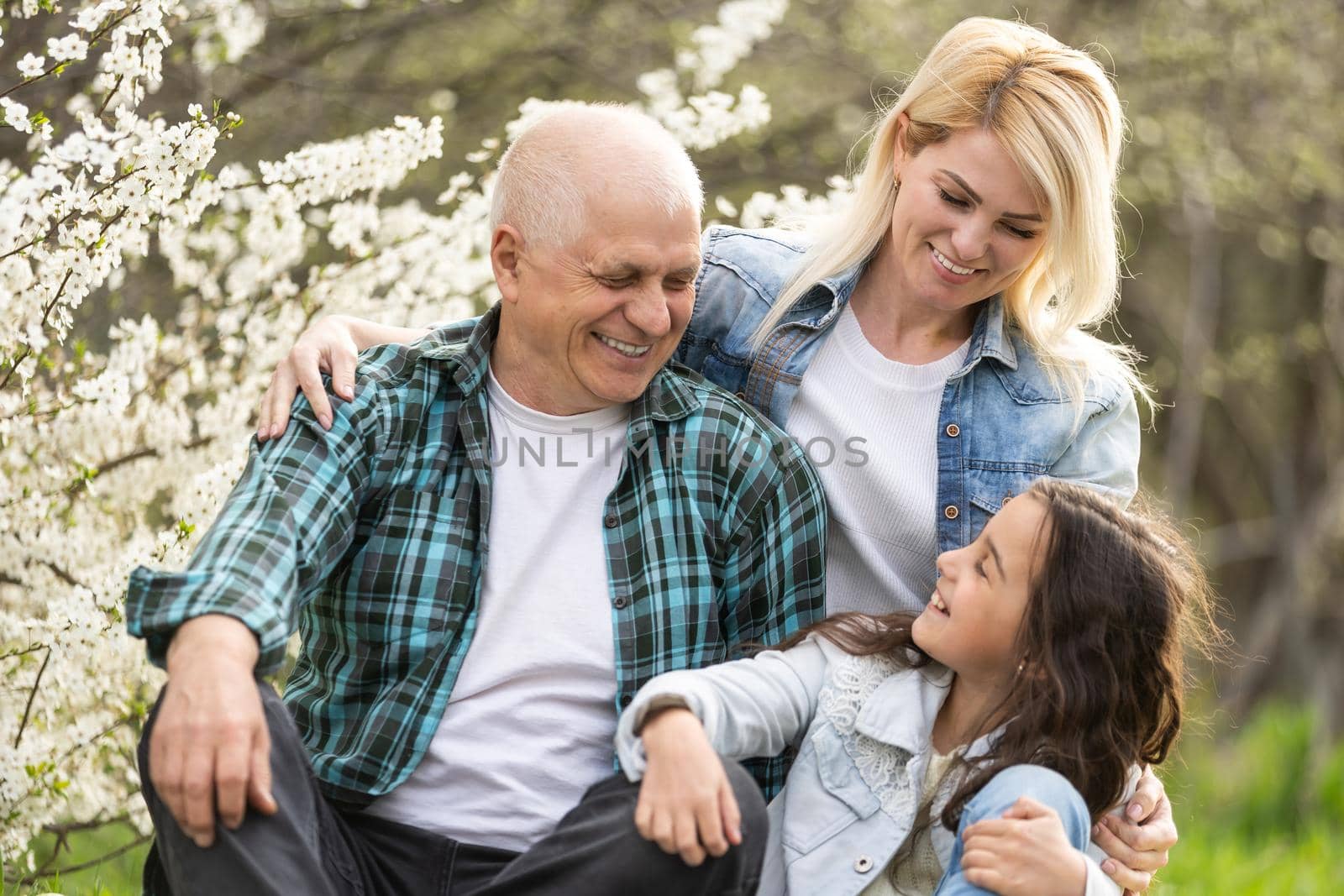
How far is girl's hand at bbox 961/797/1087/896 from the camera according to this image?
7.34ft

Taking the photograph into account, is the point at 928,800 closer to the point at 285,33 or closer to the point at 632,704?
the point at 632,704

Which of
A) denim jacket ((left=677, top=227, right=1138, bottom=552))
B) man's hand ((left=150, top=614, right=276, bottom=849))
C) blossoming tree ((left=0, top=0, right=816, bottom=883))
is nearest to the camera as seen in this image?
man's hand ((left=150, top=614, right=276, bottom=849))

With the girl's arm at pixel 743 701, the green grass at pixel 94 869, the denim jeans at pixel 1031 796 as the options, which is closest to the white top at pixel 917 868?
the denim jeans at pixel 1031 796

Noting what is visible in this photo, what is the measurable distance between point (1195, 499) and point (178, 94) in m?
7.47

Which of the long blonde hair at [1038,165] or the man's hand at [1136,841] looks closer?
the man's hand at [1136,841]

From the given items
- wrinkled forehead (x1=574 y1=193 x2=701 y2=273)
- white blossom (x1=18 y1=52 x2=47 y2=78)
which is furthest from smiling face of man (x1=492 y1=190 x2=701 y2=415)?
white blossom (x1=18 y1=52 x2=47 y2=78)

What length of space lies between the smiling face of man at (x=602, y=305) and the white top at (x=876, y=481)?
53cm

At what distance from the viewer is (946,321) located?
3.29 metres

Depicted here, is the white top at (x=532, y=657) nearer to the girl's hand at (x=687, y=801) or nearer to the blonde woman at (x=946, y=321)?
the girl's hand at (x=687, y=801)

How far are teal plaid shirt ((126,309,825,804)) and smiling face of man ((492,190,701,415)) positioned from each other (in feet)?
0.30

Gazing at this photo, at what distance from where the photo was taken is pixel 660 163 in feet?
8.82

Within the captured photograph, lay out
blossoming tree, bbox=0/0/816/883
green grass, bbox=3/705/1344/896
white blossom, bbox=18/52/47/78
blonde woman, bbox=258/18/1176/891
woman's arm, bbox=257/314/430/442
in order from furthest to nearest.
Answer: green grass, bbox=3/705/1344/896 → blonde woman, bbox=258/18/1176/891 → blossoming tree, bbox=0/0/816/883 → white blossom, bbox=18/52/47/78 → woman's arm, bbox=257/314/430/442

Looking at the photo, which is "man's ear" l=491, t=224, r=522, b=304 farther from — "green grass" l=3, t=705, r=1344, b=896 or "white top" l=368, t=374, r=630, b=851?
"green grass" l=3, t=705, r=1344, b=896

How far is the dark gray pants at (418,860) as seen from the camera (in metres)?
2.09
